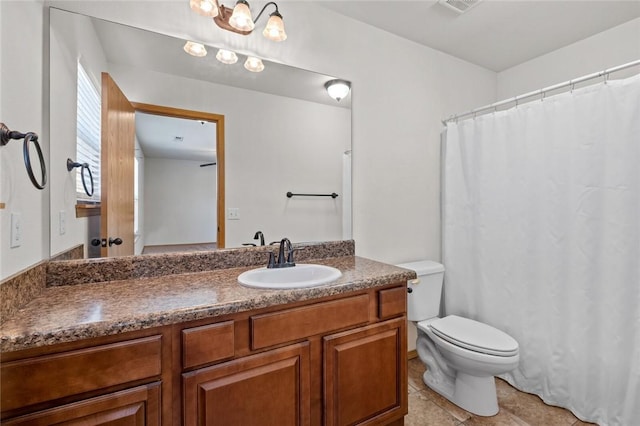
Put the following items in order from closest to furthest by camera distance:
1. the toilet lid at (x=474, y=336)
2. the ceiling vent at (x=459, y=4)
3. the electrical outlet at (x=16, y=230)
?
the electrical outlet at (x=16, y=230) → the toilet lid at (x=474, y=336) → the ceiling vent at (x=459, y=4)

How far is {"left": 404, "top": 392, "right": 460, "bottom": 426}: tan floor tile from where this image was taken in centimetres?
167

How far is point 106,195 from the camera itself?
4.59ft

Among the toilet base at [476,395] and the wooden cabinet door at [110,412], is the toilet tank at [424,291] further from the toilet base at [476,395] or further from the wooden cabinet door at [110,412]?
the wooden cabinet door at [110,412]

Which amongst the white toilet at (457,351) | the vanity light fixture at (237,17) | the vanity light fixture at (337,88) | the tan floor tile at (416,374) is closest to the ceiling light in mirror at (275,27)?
the vanity light fixture at (237,17)

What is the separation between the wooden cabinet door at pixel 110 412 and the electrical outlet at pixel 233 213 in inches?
35.3

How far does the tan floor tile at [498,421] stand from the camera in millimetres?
1648

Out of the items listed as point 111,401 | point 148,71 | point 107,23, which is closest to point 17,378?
point 111,401

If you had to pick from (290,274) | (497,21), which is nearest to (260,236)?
(290,274)

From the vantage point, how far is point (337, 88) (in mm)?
1935

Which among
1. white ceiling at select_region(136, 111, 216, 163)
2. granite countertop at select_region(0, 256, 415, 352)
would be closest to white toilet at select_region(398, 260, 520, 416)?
granite countertop at select_region(0, 256, 415, 352)

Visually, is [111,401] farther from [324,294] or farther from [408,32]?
[408,32]

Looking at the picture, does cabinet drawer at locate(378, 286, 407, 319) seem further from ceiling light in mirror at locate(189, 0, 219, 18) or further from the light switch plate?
ceiling light in mirror at locate(189, 0, 219, 18)

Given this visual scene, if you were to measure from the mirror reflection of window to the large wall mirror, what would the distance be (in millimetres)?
18

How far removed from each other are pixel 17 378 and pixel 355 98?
6.53ft
